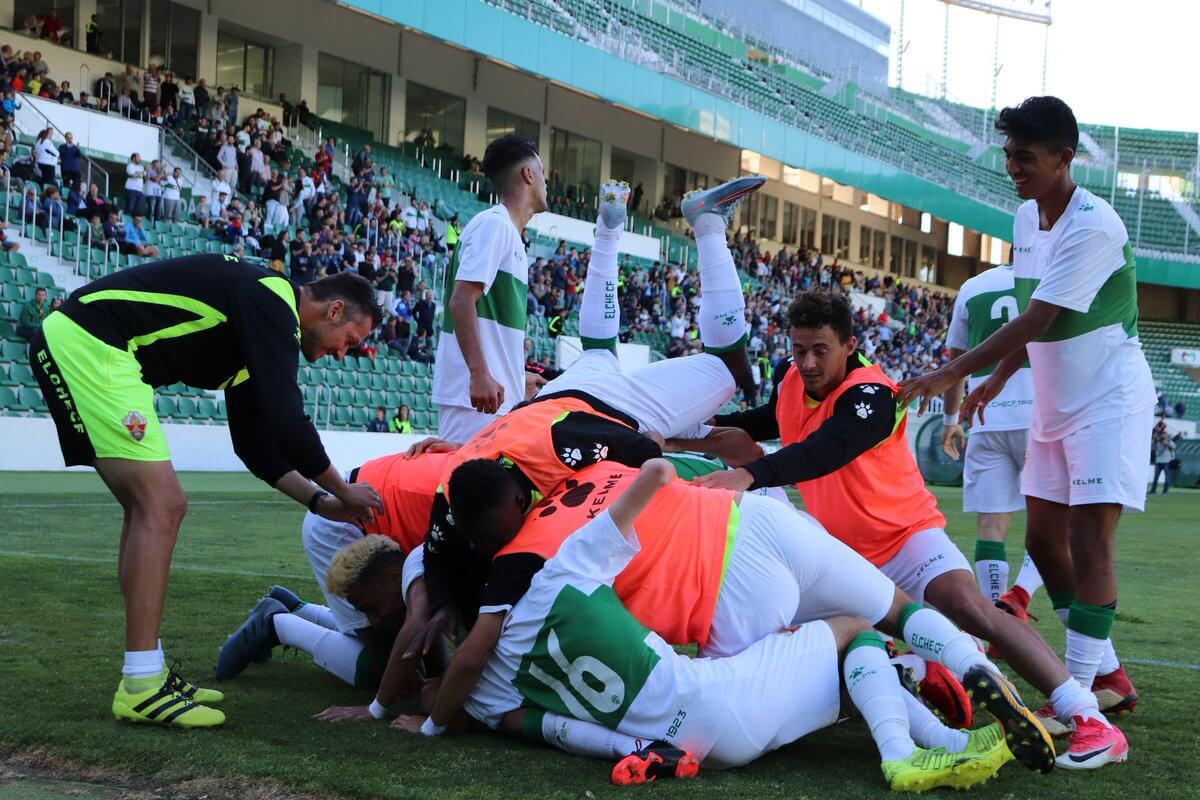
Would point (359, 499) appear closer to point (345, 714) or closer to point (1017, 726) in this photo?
→ point (345, 714)

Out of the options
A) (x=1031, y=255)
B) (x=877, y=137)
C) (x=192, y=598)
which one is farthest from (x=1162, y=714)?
(x=877, y=137)

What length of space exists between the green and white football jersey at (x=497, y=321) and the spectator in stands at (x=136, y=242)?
12.6 meters

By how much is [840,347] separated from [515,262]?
85.6 inches

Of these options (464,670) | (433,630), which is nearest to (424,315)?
(433,630)

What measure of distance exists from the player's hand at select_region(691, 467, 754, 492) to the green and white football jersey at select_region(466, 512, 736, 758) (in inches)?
22.0

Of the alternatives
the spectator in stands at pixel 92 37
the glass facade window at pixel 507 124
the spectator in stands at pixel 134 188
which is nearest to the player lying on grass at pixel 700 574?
the spectator in stands at pixel 134 188

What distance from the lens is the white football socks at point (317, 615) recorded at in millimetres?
5180

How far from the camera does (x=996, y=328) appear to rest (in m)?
6.70

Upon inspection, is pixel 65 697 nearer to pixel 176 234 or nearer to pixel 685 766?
pixel 685 766

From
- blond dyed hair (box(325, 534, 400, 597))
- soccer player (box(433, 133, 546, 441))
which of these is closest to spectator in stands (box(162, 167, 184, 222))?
soccer player (box(433, 133, 546, 441))

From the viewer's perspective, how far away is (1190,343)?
54.4m

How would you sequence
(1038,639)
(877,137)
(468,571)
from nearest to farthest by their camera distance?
(1038,639)
(468,571)
(877,137)

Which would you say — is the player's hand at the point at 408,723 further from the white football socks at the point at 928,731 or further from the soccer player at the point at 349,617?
the white football socks at the point at 928,731

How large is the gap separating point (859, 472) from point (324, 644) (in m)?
2.16
